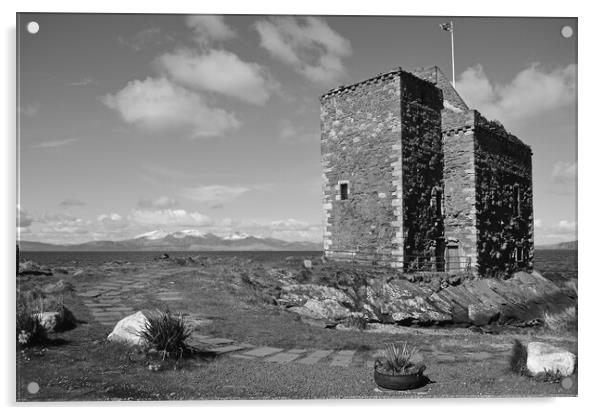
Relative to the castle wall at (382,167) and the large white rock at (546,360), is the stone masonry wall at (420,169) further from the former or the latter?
the large white rock at (546,360)

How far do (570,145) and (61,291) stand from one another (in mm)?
10077

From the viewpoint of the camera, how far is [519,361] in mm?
7973

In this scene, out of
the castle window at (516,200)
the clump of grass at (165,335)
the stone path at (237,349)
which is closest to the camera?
the clump of grass at (165,335)

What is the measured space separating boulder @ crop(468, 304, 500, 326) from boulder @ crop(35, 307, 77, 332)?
31.9 ft

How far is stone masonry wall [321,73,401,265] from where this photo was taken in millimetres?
14031

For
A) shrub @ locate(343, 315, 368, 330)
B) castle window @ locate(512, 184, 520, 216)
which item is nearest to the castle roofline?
castle window @ locate(512, 184, 520, 216)

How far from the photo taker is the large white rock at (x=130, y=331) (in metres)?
7.43

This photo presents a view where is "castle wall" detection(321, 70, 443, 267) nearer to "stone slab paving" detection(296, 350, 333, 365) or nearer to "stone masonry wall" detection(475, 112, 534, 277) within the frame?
"stone masonry wall" detection(475, 112, 534, 277)

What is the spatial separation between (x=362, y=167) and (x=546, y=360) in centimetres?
803

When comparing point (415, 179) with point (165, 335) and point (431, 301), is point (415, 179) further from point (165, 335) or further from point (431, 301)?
point (165, 335)

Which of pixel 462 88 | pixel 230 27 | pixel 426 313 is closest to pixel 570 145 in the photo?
pixel 462 88

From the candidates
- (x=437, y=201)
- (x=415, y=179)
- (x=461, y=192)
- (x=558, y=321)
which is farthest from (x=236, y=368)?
(x=461, y=192)

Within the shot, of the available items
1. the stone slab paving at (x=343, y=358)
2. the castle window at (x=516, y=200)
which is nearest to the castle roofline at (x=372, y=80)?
the castle window at (x=516, y=200)

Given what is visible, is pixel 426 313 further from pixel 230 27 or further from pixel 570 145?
pixel 230 27
